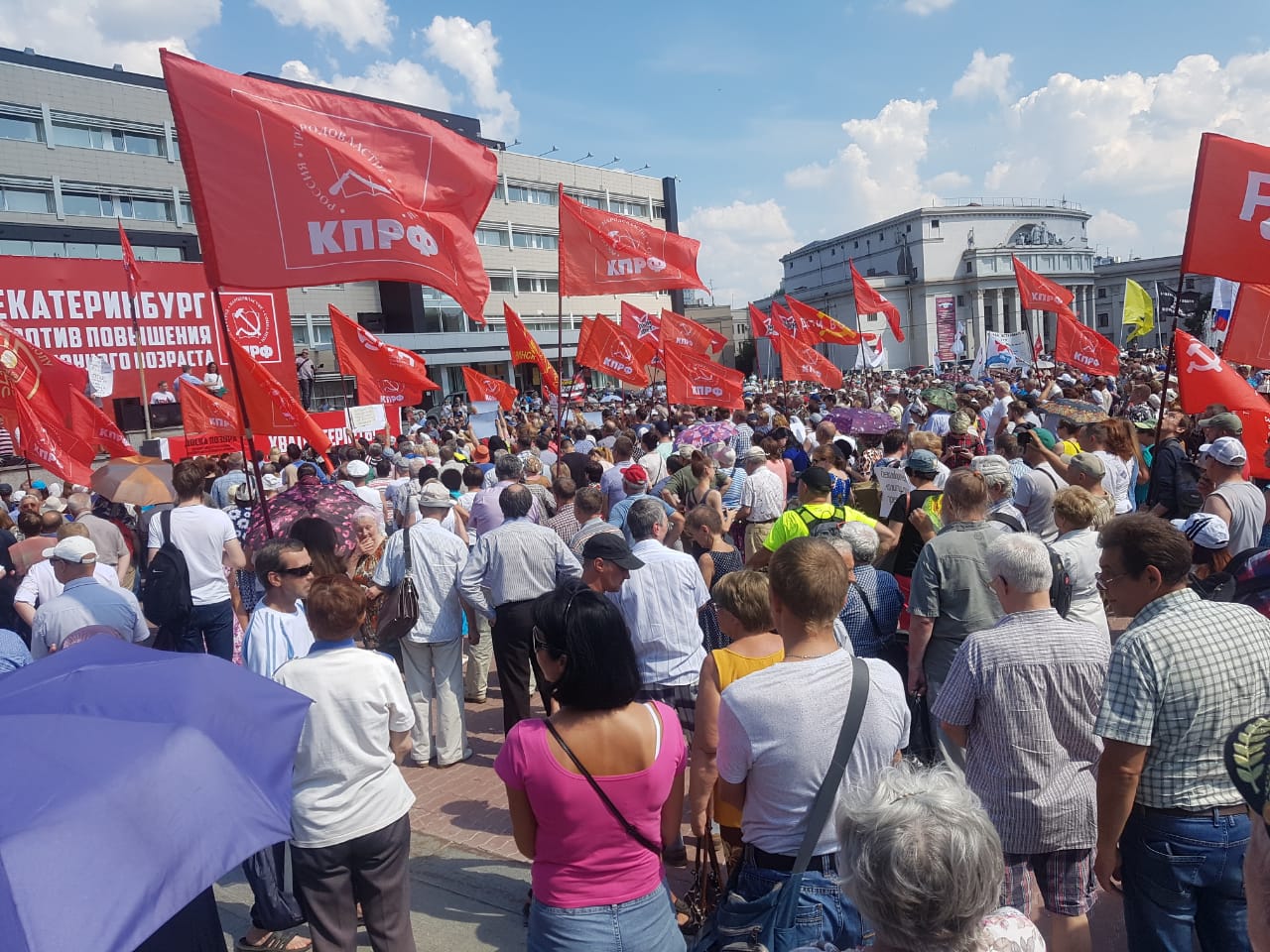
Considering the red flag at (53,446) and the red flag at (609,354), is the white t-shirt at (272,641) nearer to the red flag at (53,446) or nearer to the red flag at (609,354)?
the red flag at (53,446)

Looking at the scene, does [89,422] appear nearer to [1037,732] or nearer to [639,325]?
[1037,732]

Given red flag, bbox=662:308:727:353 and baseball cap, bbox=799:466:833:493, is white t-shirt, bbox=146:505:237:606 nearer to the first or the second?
baseball cap, bbox=799:466:833:493

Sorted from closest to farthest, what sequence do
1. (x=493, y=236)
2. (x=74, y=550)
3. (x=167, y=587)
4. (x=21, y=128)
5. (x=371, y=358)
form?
(x=74, y=550), (x=167, y=587), (x=371, y=358), (x=21, y=128), (x=493, y=236)

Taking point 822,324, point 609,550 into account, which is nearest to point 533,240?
point 822,324

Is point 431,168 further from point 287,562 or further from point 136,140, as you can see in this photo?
point 136,140

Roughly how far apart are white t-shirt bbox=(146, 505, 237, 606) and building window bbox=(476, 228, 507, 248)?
2112 inches

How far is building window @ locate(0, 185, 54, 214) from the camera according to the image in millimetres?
38094

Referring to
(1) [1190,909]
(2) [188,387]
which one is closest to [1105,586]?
(1) [1190,909]

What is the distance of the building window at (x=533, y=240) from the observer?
200ft

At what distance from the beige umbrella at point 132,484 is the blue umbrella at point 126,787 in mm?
6308

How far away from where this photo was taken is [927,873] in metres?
1.71

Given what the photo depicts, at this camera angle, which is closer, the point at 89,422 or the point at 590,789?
the point at 590,789

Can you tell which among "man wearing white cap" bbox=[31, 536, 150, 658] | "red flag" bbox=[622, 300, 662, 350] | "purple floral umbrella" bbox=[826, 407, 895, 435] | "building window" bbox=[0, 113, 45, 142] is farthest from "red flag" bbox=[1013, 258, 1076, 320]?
"building window" bbox=[0, 113, 45, 142]

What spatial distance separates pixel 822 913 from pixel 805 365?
628 inches
